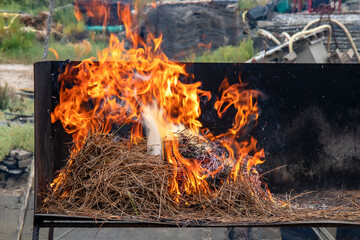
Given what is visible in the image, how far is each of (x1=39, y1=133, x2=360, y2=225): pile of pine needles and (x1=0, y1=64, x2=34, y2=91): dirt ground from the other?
6281mm

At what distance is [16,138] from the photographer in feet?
23.1

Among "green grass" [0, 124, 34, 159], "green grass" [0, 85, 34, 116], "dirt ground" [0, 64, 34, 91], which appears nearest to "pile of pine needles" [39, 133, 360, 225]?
"green grass" [0, 124, 34, 159]

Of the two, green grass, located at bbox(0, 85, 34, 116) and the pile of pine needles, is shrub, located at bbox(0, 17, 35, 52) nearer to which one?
green grass, located at bbox(0, 85, 34, 116)

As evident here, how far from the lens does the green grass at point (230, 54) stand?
1088 centimetres

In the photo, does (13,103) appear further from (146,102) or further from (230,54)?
(230,54)

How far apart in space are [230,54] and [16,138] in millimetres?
6064

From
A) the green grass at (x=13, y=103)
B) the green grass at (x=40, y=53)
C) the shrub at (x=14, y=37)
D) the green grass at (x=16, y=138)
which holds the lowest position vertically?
the green grass at (x=16, y=138)

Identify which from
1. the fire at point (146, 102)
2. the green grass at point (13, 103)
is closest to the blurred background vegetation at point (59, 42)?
the green grass at point (13, 103)

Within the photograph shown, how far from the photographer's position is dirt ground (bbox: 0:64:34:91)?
8984 mm

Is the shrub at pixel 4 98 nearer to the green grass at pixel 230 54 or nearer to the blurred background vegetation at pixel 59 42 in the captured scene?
the blurred background vegetation at pixel 59 42

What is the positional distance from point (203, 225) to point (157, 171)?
0.65m

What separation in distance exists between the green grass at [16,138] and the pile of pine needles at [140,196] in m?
4.00

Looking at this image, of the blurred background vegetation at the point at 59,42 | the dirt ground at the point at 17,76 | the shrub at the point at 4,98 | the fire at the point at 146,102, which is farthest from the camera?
the blurred background vegetation at the point at 59,42

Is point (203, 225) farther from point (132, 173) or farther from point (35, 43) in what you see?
point (35, 43)
